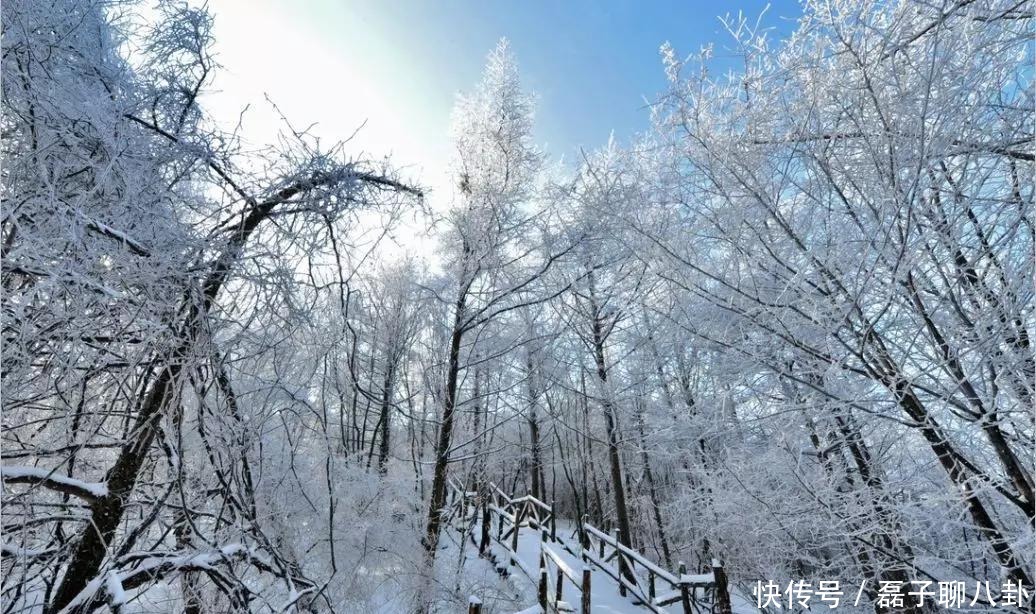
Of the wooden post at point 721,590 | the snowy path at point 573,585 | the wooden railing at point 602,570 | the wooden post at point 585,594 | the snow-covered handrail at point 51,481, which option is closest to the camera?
the snow-covered handrail at point 51,481

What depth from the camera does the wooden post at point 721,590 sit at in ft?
14.7

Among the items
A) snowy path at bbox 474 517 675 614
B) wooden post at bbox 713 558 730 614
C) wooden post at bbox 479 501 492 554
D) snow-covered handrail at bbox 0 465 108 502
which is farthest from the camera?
wooden post at bbox 479 501 492 554

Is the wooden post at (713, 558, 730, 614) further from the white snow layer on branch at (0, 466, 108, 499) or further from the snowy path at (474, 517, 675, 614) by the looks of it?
the white snow layer on branch at (0, 466, 108, 499)

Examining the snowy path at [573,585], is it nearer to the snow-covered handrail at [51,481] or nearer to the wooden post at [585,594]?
the wooden post at [585,594]

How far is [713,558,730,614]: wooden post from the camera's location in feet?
14.7

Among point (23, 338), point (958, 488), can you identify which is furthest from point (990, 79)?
point (23, 338)

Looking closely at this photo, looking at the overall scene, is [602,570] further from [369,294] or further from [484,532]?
[369,294]

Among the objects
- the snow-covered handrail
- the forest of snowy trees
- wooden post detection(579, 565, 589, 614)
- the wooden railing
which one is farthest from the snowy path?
the snow-covered handrail

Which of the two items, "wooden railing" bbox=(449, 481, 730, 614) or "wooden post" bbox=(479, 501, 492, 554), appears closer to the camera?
"wooden railing" bbox=(449, 481, 730, 614)

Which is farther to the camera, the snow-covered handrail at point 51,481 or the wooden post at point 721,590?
the wooden post at point 721,590

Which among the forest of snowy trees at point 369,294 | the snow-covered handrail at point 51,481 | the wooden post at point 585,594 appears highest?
the forest of snowy trees at point 369,294

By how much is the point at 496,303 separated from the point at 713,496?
3.22 metres

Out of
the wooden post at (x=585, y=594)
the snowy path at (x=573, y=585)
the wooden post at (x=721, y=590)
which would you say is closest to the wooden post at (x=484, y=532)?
the snowy path at (x=573, y=585)

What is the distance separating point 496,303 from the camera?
564 cm
